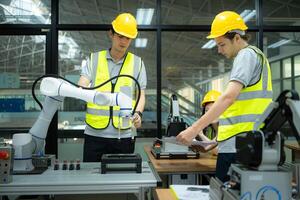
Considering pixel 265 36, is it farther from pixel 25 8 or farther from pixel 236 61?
pixel 25 8

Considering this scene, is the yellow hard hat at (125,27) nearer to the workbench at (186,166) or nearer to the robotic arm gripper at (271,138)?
the workbench at (186,166)

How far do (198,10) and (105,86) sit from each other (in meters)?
2.36

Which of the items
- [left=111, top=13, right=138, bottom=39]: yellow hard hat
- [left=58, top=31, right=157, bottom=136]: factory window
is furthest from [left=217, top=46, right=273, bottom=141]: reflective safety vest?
[left=58, top=31, right=157, bottom=136]: factory window

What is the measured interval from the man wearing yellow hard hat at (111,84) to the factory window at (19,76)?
1844 mm

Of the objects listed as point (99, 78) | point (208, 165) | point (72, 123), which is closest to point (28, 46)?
point (72, 123)

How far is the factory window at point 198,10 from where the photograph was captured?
407cm

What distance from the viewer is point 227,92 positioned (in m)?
1.71

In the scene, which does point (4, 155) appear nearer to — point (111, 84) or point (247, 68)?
point (111, 84)

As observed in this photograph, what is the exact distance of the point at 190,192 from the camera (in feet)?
4.66

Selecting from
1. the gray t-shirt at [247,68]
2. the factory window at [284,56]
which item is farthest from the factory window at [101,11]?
the gray t-shirt at [247,68]

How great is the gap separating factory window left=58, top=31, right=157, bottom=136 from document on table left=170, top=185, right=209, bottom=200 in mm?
2587

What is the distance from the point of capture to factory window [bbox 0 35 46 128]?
13.1 ft

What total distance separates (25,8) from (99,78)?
7.27ft

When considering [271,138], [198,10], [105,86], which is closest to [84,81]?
[105,86]
